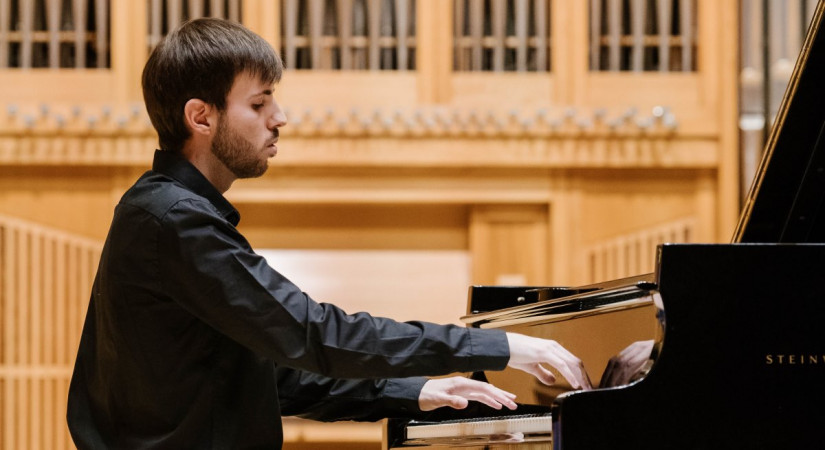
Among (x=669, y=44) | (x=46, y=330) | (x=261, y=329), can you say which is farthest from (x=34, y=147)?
(x=261, y=329)

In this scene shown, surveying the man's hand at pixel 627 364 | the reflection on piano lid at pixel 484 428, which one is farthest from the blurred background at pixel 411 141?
the man's hand at pixel 627 364

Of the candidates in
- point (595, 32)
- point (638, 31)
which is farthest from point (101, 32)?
point (638, 31)

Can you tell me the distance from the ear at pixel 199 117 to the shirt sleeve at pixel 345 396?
619 mm

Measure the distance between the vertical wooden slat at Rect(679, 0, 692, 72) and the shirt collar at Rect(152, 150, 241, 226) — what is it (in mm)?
3486

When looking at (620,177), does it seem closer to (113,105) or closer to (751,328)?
(113,105)

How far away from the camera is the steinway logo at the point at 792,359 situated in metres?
1.67

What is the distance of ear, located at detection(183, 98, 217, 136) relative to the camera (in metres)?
1.84

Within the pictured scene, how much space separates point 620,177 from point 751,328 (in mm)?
3262

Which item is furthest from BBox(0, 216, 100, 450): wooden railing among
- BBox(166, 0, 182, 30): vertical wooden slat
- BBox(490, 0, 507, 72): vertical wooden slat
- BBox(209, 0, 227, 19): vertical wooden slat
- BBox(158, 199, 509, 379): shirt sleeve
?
BBox(158, 199, 509, 379): shirt sleeve

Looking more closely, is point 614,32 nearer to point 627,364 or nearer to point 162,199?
point 627,364

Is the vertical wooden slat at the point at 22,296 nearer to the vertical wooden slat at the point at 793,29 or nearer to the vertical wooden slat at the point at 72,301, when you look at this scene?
the vertical wooden slat at the point at 72,301

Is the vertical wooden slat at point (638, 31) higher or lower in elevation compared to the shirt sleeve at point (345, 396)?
higher

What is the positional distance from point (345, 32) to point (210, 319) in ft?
11.0

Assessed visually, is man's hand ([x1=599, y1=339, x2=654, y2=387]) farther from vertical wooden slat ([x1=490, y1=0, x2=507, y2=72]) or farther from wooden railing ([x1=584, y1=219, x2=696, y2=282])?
vertical wooden slat ([x1=490, y1=0, x2=507, y2=72])
